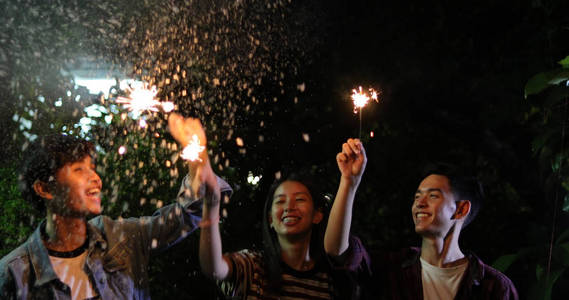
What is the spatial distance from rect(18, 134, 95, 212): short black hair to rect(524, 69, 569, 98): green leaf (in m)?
2.64

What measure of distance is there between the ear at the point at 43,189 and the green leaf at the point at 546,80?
9.11 ft

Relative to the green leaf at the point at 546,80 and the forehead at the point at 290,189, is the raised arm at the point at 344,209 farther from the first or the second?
the green leaf at the point at 546,80

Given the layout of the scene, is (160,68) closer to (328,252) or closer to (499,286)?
(328,252)

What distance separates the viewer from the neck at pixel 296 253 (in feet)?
7.93

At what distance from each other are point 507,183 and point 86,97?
308 cm

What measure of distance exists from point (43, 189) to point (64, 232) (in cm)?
22

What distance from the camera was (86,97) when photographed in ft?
11.2

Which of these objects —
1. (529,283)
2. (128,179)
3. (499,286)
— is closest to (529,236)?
(529,283)

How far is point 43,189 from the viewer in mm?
2338

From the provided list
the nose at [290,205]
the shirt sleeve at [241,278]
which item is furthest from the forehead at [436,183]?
the shirt sleeve at [241,278]

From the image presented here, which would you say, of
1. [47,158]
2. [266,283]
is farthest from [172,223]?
[47,158]

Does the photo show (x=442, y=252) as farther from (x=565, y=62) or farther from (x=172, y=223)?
(x=565, y=62)

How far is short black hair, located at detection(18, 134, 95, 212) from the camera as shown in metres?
2.34

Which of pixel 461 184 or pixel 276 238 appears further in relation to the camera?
pixel 461 184
